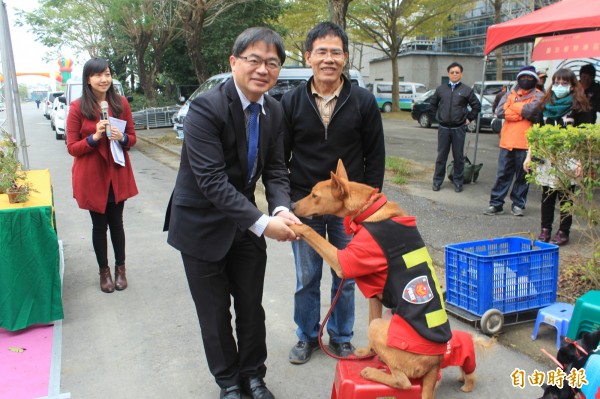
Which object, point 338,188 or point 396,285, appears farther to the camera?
point 338,188

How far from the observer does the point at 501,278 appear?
3689mm

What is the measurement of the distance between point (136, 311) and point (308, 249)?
73.7 inches

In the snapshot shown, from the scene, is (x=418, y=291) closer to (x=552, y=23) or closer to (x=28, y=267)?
(x=28, y=267)

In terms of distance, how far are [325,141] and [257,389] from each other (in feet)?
5.16

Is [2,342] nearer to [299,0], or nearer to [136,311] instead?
[136,311]

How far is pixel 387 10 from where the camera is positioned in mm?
29047

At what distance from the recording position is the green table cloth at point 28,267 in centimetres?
373

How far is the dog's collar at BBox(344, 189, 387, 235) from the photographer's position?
2.68 meters

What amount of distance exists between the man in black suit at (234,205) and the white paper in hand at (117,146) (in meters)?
1.76

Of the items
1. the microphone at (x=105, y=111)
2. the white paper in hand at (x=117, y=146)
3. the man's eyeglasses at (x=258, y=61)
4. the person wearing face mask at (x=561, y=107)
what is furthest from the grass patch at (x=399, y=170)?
the man's eyeglasses at (x=258, y=61)

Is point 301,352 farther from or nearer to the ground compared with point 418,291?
nearer to the ground

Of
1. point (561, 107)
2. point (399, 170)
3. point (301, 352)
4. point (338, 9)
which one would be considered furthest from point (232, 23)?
point (301, 352)

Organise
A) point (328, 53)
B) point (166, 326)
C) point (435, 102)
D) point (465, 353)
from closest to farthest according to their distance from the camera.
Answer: point (465, 353), point (328, 53), point (166, 326), point (435, 102)

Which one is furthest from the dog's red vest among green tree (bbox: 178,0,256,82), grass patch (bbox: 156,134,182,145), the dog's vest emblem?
green tree (bbox: 178,0,256,82)
